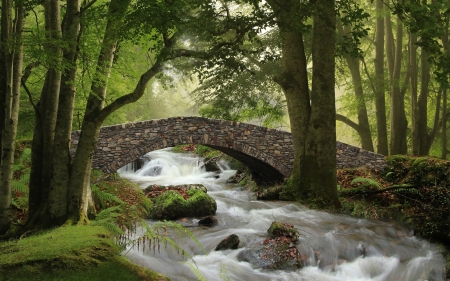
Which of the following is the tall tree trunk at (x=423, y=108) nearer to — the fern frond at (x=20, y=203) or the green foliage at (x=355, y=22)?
the green foliage at (x=355, y=22)

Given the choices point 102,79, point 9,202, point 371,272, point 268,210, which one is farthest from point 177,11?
point 268,210

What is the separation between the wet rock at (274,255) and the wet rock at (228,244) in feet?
1.34

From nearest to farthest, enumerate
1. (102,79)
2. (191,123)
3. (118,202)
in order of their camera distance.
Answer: (102,79)
(118,202)
(191,123)

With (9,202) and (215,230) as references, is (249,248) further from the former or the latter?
(9,202)

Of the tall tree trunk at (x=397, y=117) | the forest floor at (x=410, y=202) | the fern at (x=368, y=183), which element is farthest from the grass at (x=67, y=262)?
the tall tree trunk at (x=397, y=117)

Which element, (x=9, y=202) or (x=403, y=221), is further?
(x=403, y=221)

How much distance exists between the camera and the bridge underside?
47.4ft

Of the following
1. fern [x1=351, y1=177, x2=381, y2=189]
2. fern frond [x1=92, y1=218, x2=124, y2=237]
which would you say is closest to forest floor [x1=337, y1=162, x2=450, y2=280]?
fern [x1=351, y1=177, x2=381, y2=189]

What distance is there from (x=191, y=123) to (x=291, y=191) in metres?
4.39

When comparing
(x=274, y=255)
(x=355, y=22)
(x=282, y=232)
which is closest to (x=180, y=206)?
(x=282, y=232)

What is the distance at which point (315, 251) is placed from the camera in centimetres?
718

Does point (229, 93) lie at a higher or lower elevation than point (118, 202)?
higher

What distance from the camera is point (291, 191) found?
11.2 m

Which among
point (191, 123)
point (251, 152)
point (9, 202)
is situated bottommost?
point (9, 202)
